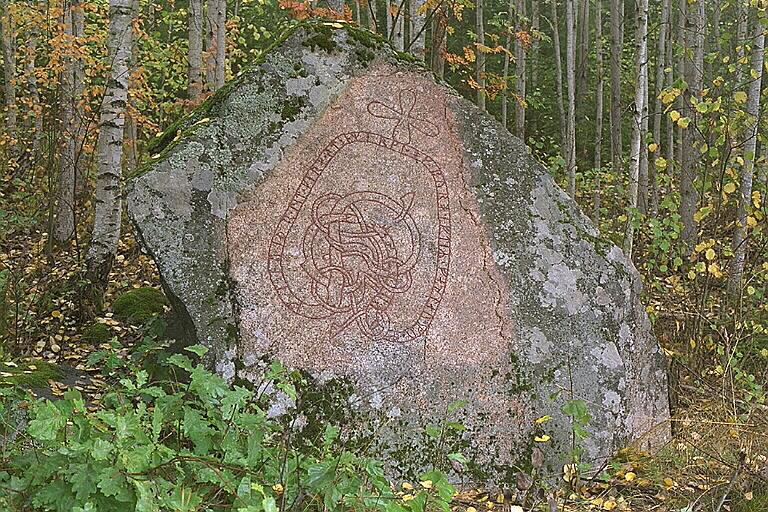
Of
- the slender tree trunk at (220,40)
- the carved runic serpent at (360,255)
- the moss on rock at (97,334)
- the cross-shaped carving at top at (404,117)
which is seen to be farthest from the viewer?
the slender tree trunk at (220,40)

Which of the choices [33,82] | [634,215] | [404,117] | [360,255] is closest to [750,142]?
[634,215]

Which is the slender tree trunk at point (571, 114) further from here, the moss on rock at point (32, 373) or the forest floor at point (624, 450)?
the moss on rock at point (32, 373)

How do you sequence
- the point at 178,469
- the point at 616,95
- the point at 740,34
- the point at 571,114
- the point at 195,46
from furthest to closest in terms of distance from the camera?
the point at 616,95
the point at 571,114
the point at 195,46
the point at 740,34
the point at 178,469

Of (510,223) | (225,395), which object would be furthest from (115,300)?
(225,395)

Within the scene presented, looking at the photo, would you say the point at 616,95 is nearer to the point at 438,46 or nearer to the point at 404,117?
the point at 438,46

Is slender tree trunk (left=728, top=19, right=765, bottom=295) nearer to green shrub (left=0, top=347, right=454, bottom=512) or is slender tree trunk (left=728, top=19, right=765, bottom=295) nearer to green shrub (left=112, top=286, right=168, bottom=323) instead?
green shrub (left=0, top=347, right=454, bottom=512)

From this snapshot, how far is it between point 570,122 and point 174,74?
6.55 meters

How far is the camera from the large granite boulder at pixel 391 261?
391cm

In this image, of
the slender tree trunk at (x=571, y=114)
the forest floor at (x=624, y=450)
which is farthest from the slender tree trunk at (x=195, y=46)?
the slender tree trunk at (x=571, y=114)

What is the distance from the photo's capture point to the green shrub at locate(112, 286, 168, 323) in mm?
5945

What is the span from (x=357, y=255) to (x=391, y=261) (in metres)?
0.19

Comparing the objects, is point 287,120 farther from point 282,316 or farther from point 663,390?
point 663,390

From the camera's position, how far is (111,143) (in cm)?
609

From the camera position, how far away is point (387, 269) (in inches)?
162
